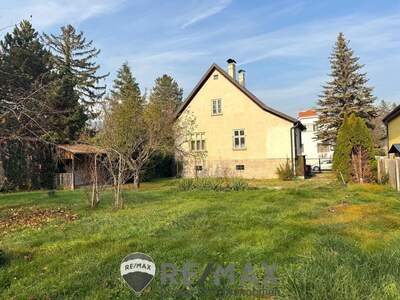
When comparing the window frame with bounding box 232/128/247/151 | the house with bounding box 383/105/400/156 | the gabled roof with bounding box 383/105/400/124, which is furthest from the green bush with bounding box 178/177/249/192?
the window frame with bounding box 232/128/247/151

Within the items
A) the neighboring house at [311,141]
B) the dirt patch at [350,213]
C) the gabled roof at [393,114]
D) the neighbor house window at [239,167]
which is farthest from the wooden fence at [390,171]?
the neighboring house at [311,141]

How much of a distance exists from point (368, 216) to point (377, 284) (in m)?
5.83

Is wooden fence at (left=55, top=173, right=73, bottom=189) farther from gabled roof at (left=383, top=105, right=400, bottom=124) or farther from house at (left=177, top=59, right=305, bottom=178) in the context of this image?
gabled roof at (left=383, top=105, right=400, bottom=124)

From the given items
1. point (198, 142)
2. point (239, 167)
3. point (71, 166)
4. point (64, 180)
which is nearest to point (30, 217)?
point (64, 180)

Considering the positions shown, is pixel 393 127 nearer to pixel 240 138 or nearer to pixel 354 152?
pixel 354 152

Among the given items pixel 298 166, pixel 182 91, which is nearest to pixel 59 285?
pixel 298 166

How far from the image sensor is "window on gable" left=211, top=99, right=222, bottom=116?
94.8 ft

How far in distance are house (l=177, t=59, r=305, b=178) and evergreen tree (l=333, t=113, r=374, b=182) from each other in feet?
23.6

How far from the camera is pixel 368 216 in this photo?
8.77 m

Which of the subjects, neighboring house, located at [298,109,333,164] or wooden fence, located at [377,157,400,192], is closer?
wooden fence, located at [377,157,400,192]

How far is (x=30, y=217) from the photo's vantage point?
10.8m

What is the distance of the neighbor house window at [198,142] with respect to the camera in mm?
29672

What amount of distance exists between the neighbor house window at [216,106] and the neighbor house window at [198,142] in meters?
2.17

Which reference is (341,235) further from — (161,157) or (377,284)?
(161,157)
